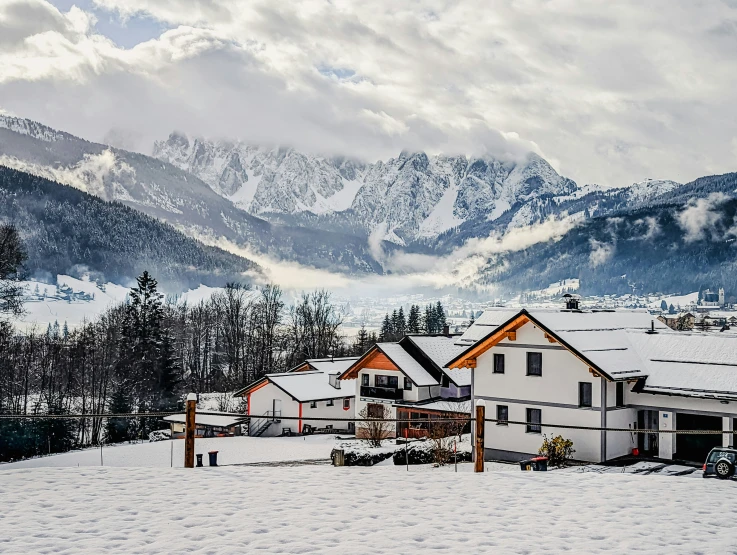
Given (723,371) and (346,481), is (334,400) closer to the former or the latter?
(723,371)

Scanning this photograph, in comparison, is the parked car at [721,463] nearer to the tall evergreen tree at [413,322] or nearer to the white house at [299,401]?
the white house at [299,401]

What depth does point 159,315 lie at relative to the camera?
6366 centimetres

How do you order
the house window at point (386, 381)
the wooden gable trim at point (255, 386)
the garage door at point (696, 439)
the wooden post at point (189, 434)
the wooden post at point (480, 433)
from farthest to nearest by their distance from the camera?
the wooden gable trim at point (255, 386) → the house window at point (386, 381) → the garage door at point (696, 439) → the wooden post at point (480, 433) → the wooden post at point (189, 434)

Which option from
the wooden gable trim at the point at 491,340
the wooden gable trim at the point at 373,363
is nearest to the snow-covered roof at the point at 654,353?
the wooden gable trim at the point at 491,340

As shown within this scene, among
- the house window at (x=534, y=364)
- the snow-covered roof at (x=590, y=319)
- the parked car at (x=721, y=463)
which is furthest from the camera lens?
the house window at (x=534, y=364)

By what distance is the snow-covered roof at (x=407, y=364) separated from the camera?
43.5 m

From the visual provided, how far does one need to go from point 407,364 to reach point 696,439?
67.7 feet

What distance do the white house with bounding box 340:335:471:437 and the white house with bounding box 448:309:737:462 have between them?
36.3ft

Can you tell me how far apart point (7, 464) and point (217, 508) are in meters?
30.4

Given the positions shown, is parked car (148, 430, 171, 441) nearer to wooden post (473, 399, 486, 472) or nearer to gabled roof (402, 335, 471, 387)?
gabled roof (402, 335, 471, 387)

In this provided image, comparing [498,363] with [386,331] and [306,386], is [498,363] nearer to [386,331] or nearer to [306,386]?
[306,386]

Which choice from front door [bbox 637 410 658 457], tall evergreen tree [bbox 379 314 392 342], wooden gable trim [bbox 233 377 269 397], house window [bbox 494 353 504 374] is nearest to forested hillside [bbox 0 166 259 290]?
tall evergreen tree [bbox 379 314 392 342]

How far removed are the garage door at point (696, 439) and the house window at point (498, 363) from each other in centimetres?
744

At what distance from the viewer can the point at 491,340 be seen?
31312mm
